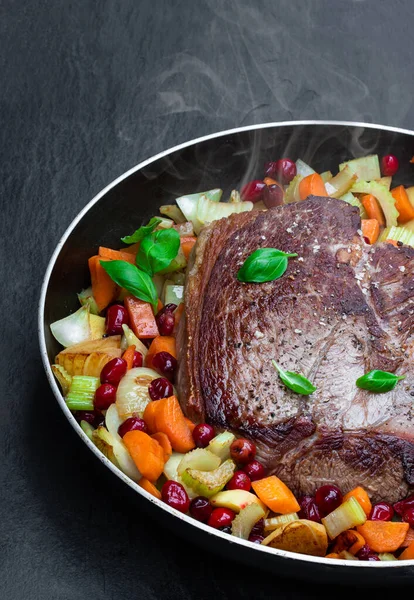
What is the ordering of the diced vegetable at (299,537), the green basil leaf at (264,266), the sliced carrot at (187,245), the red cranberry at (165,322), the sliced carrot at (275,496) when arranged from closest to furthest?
the diced vegetable at (299,537) → the sliced carrot at (275,496) → the green basil leaf at (264,266) → the red cranberry at (165,322) → the sliced carrot at (187,245)

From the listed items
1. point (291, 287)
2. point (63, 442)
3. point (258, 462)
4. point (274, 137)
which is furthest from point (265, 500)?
point (274, 137)

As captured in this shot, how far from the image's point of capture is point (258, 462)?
15.5ft

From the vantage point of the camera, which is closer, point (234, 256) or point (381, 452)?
point (381, 452)

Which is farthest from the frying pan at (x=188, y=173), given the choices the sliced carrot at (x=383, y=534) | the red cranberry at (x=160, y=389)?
the sliced carrot at (x=383, y=534)

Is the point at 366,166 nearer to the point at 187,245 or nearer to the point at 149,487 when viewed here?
the point at 187,245

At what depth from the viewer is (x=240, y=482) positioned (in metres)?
4.62

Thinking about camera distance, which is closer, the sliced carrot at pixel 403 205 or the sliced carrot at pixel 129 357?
the sliced carrot at pixel 129 357

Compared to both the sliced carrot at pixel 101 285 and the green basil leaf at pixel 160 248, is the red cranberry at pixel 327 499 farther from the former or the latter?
the sliced carrot at pixel 101 285

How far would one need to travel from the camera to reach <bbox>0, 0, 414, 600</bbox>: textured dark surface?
21.6ft

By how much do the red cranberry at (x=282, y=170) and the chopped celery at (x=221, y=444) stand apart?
7.55 feet

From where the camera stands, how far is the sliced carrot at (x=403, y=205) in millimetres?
6164

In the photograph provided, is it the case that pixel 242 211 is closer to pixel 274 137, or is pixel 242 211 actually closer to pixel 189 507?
pixel 274 137

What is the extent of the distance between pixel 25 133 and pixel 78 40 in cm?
109

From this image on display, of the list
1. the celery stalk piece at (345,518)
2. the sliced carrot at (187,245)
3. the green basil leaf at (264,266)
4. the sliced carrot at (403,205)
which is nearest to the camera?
the celery stalk piece at (345,518)
